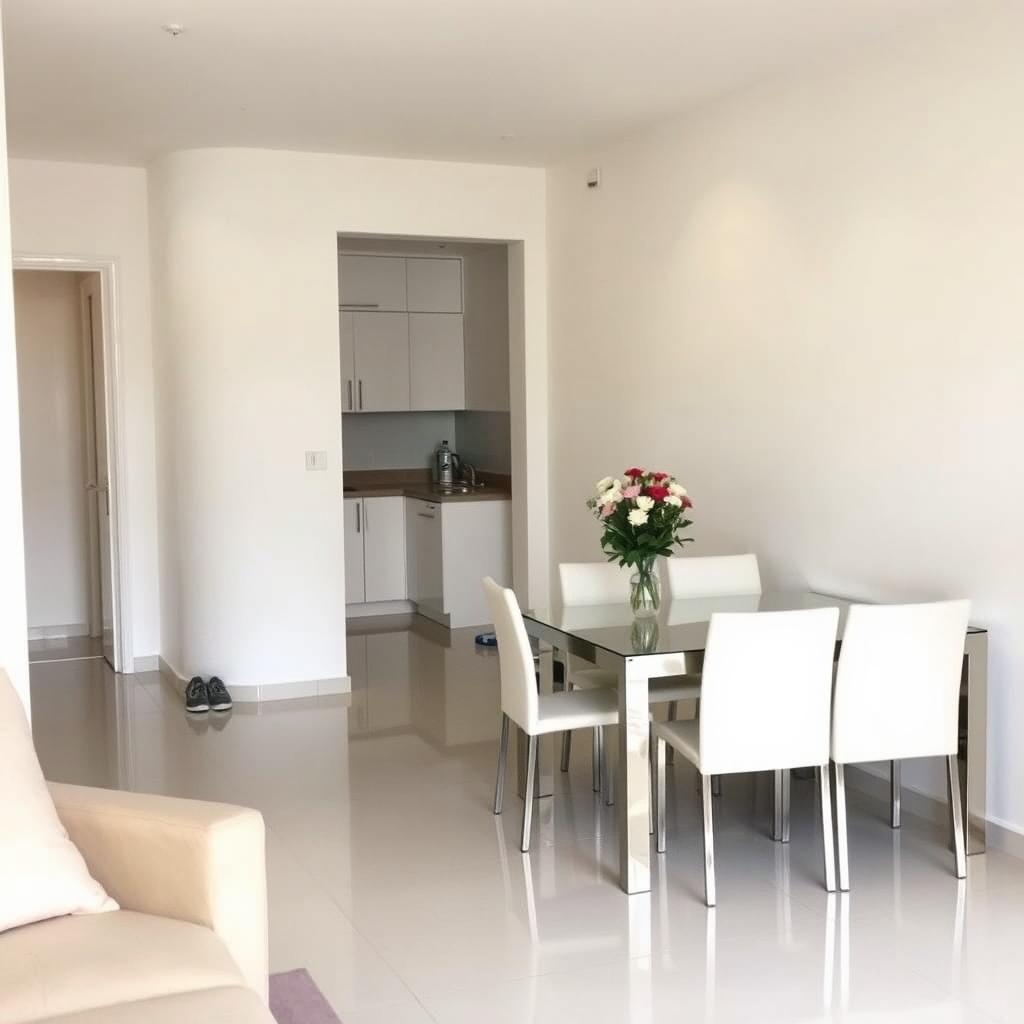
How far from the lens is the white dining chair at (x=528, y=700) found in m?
4.01

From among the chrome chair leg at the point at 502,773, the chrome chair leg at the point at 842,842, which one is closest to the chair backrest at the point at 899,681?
the chrome chair leg at the point at 842,842

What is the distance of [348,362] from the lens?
27.9 feet

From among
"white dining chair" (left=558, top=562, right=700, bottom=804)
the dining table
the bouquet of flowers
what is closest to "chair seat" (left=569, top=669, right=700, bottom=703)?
"white dining chair" (left=558, top=562, right=700, bottom=804)

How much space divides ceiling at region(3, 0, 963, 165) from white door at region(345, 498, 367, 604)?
2.94m

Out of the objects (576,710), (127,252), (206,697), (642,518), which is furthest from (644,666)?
(127,252)

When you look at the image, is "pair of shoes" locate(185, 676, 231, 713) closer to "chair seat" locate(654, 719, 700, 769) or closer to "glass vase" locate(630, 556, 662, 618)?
"glass vase" locate(630, 556, 662, 618)

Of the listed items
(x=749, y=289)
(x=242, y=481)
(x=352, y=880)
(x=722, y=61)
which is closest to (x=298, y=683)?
(x=242, y=481)

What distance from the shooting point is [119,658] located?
682cm

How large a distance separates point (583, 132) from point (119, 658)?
3662mm

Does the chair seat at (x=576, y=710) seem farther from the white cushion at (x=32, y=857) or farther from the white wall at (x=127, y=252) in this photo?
the white wall at (x=127, y=252)

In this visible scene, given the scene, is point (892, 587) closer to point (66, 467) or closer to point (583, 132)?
point (583, 132)

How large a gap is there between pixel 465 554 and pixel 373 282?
203cm

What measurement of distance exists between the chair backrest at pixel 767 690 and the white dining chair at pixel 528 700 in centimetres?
54

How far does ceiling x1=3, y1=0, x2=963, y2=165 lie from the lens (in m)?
4.00
